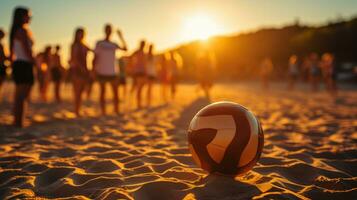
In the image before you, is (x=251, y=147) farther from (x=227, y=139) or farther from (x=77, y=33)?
(x=77, y=33)

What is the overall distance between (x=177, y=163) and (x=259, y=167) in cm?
87

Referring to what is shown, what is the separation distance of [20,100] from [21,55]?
803 mm

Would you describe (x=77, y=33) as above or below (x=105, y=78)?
above

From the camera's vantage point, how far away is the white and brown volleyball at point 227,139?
112 inches

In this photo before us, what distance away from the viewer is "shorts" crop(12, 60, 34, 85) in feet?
19.4

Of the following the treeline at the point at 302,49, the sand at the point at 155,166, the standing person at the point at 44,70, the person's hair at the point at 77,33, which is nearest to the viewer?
the sand at the point at 155,166

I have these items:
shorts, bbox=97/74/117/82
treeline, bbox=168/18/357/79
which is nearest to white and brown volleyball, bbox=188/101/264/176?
shorts, bbox=97/74/117/82

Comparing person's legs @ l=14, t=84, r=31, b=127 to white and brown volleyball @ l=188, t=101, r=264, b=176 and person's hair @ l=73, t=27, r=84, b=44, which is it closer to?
person's hair @ l=73, t=27, r=84, b=44

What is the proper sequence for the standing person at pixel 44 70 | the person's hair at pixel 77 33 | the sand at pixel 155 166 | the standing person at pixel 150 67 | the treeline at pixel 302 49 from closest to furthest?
the sand at pixel 155 166 < the person's hair at pixel 77 33 < the standing person at pixel 150 67 < the standing person at pixel 44 70 < the treeline at pixel 302 49

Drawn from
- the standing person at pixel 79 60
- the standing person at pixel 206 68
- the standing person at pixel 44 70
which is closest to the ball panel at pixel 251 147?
the standing person at pixel 79 60

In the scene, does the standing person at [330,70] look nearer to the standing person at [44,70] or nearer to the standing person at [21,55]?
the standing person at [44,70]

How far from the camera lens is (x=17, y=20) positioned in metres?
5.73

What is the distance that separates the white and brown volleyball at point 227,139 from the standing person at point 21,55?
13.7ft

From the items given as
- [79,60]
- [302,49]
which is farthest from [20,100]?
[302,49]
